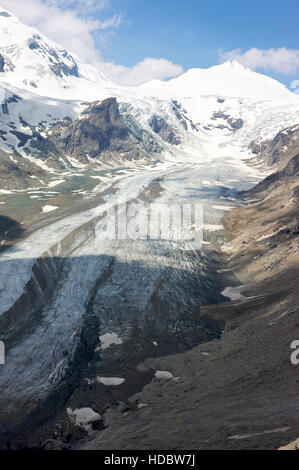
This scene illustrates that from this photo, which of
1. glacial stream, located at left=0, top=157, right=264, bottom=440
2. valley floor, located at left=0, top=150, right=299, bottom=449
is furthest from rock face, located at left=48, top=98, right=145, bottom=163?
valley floor, located at left=0, top=150, right=299, bottom=449

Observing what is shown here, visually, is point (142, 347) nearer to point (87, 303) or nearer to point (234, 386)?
point (87, 303)

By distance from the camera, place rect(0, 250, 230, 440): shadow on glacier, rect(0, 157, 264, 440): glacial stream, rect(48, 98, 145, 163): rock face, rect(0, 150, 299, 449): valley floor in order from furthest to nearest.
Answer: rect(48, 98, 145, 163): rock face → rect(0, 157, 264, 440): glacial stream → rect(0, 250, 230, 440): shadow on glacier → rect(0, 150, 299, 449): valley floor

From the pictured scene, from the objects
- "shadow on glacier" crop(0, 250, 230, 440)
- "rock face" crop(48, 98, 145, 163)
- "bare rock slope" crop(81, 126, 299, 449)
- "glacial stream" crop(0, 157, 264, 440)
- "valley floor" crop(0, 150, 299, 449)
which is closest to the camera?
"bare rock slope" crop(81, 126, 299, 449)

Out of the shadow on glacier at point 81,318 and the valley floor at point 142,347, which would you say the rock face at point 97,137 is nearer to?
the valley floor at point 142,347

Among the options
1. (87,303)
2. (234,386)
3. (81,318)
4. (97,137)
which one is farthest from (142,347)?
(97,137)

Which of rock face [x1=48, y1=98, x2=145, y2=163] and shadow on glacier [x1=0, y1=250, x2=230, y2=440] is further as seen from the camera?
rock face [x1=48, y1=98, x2=145, y2=163]

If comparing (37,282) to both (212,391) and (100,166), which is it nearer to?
(212,391)

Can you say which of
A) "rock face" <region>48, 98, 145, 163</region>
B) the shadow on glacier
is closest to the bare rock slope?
the shadow on glacier

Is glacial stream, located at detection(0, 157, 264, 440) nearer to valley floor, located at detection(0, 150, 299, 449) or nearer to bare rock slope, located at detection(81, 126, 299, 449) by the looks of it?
valley floor, located at detection(0, 150, 299, 449)

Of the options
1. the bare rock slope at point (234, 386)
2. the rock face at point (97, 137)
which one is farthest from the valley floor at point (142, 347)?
the rock face at point (97, 137)

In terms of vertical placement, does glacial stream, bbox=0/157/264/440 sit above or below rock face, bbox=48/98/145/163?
below
